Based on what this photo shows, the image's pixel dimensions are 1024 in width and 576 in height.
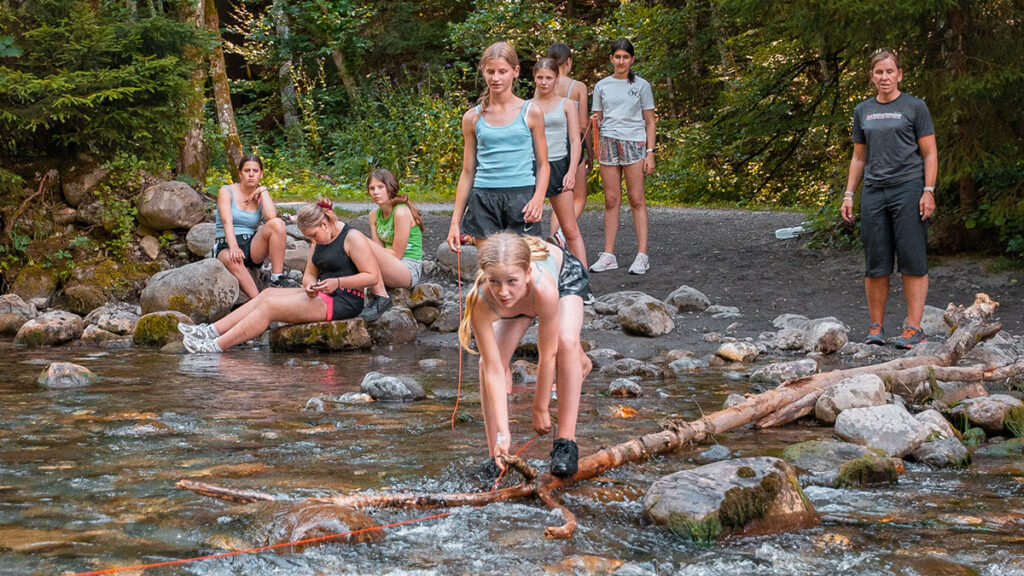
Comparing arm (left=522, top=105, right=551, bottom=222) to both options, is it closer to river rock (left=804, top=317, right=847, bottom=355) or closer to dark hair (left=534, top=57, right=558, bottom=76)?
dark hair (left=534, top=57, right=558, bottom=76)

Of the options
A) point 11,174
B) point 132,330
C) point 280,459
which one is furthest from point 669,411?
point 11,174

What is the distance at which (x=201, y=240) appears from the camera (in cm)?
1111

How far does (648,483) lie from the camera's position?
168 inches

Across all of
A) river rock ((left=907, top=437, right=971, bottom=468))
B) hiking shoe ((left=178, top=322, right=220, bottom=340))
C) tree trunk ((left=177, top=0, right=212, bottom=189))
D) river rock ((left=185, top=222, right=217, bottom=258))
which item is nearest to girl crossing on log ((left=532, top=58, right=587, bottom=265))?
hiking shoe ((left=178, top=322, right=220, bottom=340))

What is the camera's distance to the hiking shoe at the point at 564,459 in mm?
4098

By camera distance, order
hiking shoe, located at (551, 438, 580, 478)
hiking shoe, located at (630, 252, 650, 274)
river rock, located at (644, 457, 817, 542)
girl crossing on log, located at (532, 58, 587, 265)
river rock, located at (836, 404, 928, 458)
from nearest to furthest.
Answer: river rock, located at (644, 457, 817, 542) → hiking shoe, located at (551, 438, 580, 478) → river rock, located at (836, 404, 928, 458) → girl crossing on log, located at (532, 58, 587, 265) → hiking shoe, located at (630, 252, 650, 274)

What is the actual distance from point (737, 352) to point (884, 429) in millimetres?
2658

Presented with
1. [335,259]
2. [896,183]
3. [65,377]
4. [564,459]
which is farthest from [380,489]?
[896,183]

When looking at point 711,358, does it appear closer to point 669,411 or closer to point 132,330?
point 669,411

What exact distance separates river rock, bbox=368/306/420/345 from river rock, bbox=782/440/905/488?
4815mm

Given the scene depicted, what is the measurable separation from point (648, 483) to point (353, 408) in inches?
89.1

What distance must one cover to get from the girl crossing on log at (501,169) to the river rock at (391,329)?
2895 millimetres

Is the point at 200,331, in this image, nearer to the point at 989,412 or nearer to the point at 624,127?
the point at 624,127

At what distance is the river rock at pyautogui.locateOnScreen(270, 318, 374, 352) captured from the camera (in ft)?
27.7
